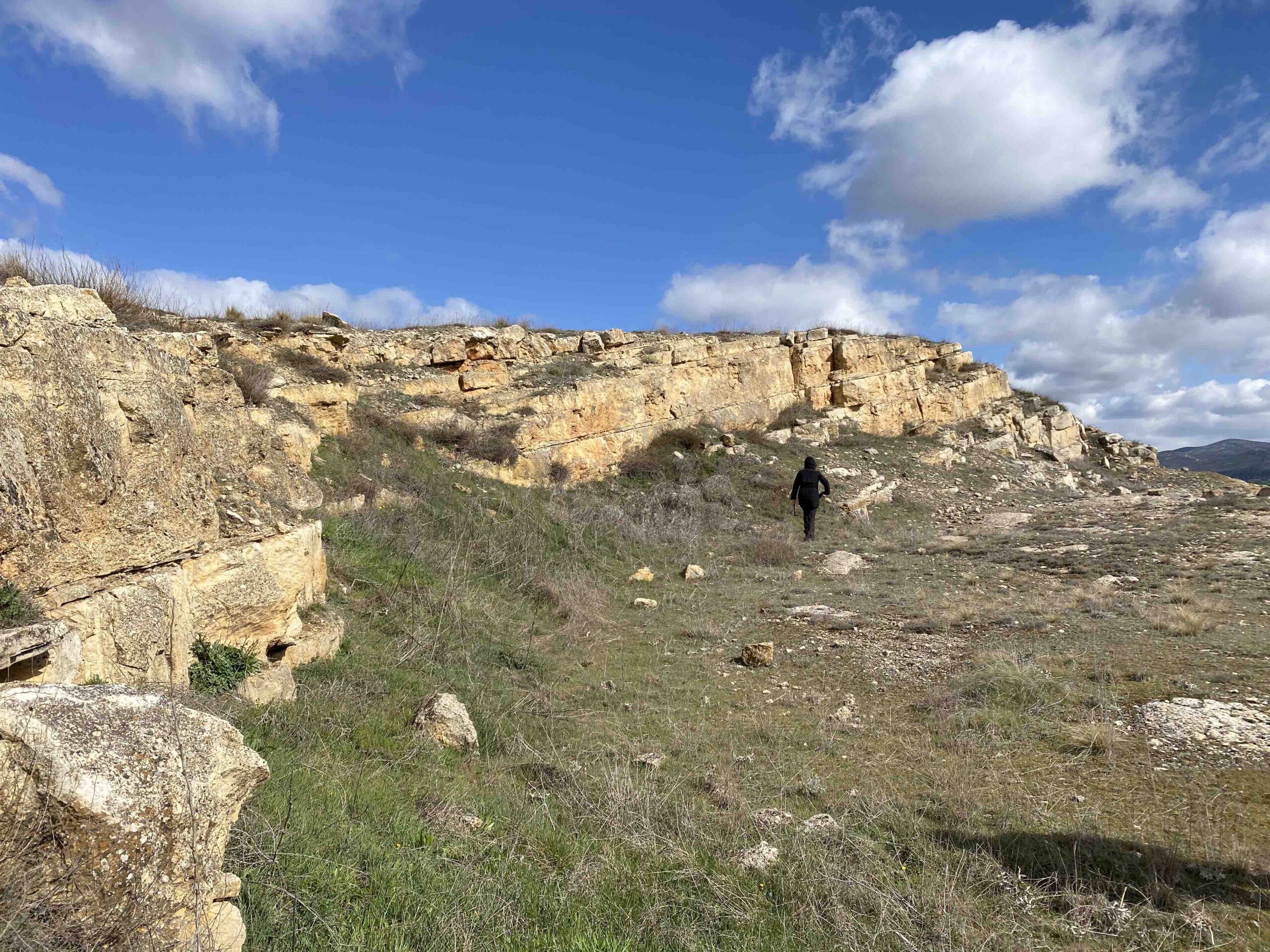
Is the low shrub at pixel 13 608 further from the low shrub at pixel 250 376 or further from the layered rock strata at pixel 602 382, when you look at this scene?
the layered rock strata at pixel 602 382

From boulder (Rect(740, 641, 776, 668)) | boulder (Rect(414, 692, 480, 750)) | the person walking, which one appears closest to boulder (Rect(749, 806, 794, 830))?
boulder (Rect(414, 692, 480, 750))

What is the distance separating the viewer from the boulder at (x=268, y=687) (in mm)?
3986

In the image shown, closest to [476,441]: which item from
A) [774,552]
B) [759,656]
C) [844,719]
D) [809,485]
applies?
[774,552]

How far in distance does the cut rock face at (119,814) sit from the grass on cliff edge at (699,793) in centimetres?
43

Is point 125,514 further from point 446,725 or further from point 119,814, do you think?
point 119,814

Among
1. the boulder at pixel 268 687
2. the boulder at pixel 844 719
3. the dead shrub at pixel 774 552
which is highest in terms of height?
the dead shrub at pixel 774 552

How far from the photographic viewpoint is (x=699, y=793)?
377 centimetres

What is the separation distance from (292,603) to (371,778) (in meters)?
1.97

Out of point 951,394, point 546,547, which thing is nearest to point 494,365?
point 546,547

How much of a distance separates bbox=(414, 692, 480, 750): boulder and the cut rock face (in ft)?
7.78

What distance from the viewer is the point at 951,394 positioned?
2333 centimetres

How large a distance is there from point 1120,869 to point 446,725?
149 inches

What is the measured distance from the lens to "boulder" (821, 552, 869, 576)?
→ 10055 millimetres

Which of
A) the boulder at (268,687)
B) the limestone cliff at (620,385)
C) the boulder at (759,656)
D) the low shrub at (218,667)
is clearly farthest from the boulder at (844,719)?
the limestone cliff at (620,385)
